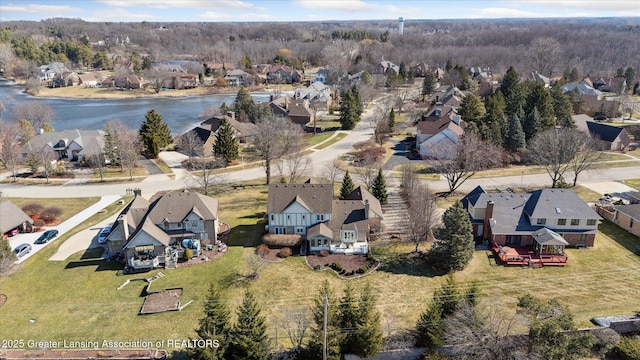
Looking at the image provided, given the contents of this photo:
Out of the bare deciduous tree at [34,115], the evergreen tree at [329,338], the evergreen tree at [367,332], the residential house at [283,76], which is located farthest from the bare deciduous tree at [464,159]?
the residential house at [283,76]

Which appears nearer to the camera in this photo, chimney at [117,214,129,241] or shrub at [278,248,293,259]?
chimney at [117,214,129,241]

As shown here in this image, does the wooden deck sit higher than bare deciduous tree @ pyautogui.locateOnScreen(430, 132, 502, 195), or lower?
lower

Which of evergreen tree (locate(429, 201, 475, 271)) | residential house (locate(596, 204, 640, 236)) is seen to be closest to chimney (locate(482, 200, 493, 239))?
evergreen tree (locate(429, 201, 475, 271))

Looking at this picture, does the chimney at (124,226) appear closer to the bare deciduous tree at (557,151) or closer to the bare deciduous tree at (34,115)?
the bare deciduous tree at (557,151)

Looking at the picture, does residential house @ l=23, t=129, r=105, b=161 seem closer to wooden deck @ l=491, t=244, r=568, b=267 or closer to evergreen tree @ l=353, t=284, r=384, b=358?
evergreen tree @ l=353, t=284, r=384, b=358

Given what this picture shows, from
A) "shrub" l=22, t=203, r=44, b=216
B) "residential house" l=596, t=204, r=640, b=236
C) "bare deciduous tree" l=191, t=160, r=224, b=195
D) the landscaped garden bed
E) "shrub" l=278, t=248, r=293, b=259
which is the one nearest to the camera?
the landscaped garden bed

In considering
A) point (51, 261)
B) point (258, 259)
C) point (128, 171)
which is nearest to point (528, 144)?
point (258, 259)
